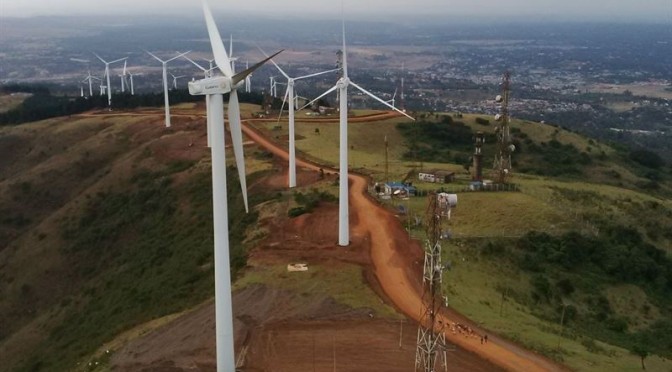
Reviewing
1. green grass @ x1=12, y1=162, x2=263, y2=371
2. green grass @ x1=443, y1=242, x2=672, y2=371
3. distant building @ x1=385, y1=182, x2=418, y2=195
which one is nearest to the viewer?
green grass @ x1=443, y1=242, x2=672, y2=371

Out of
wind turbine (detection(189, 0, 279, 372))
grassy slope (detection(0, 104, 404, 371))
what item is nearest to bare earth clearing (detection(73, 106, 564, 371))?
grassy slope (detection(0, 104, 404, 371))

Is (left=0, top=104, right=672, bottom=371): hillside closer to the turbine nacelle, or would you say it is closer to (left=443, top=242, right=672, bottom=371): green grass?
(left=443, top=242, right=672, bottom=371): green grass

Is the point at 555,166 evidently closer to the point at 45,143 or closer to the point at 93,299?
the point at 93,299

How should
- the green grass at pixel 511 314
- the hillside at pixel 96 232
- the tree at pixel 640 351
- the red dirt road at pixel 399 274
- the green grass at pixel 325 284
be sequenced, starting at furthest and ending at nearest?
the hillside at pixel 96 232
the green grass at pixel 325 284
the tree at pixel 640 351
the green grass at pixel 511 314
the red dirt road at pixel 399 274

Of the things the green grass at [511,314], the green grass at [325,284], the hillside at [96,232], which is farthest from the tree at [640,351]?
the hillside at [96,232]

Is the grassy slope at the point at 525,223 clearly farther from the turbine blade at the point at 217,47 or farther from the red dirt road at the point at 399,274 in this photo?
the turbine blade at the point at 217,47

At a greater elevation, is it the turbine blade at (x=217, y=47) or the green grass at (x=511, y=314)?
the turbine blade at (x=217, y=47)

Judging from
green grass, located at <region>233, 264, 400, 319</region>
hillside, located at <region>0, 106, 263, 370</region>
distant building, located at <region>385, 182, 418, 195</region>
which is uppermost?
distant building, located at <region>385, 182, 418, 195</region>
